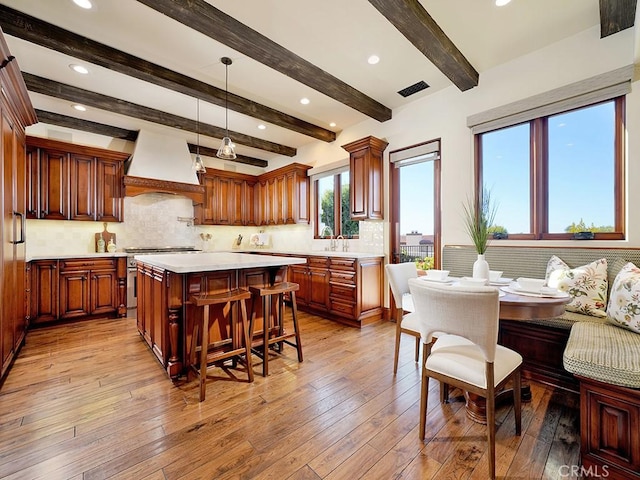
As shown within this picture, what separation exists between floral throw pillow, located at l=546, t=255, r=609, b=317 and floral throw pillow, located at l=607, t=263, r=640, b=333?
0.83ft

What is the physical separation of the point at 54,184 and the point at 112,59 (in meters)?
2.49

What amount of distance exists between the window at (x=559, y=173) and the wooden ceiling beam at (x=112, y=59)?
3.04m

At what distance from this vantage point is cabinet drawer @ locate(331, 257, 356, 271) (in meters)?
3.85

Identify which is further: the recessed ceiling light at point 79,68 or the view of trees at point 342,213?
the view of trees at point 342,213

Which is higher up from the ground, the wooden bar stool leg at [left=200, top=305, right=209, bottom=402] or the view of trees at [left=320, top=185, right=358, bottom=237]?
the view of trees at [left=320, top=185, right=358, bottom=237]

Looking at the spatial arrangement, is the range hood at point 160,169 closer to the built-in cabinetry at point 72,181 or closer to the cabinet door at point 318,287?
the built-in cabinetry at point 72,181

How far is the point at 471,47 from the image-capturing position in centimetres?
282

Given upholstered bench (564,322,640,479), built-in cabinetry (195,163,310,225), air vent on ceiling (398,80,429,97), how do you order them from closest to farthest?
upholstered bench (564,322,640,479) → air vent on ceiling (398,80,429,97) → built-in cabinetry (195,163,310,225)

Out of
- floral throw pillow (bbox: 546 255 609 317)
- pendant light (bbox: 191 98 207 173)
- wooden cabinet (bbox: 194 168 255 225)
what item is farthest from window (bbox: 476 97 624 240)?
wooden cabinet (bbox: 194 168 255 225)

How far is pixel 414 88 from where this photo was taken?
358 centimetres

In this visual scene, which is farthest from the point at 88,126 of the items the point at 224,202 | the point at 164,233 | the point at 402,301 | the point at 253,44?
the point at 402,301

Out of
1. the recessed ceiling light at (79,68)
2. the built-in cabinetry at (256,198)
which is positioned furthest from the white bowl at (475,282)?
the recessed ceiling light at (79,68)

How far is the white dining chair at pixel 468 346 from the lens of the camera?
1.40 meters

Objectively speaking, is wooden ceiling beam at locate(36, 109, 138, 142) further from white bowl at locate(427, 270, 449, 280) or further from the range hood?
white bowl at locate(427, 270, 449, 280)
